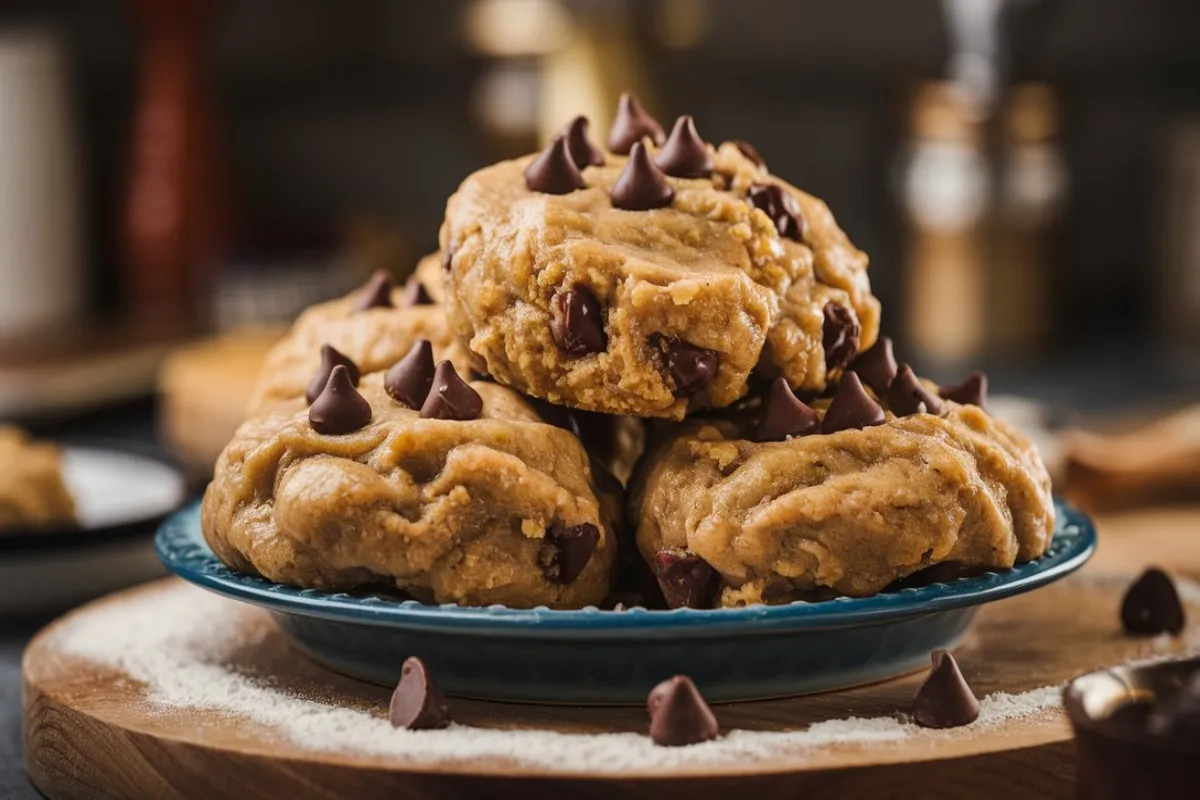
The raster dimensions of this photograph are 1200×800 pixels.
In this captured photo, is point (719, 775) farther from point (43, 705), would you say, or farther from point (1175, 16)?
point (1175, 16)

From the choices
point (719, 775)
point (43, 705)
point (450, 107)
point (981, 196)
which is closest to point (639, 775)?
point (719, 775)

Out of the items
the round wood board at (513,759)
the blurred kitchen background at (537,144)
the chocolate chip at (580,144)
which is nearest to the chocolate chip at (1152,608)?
the round wood board at (513,759)

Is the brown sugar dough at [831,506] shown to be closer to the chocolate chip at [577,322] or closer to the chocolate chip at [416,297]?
the chocolate chip at [577,322]

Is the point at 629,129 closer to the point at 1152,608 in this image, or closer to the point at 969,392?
the point at 969,392

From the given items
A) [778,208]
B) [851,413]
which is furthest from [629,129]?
[851,413]

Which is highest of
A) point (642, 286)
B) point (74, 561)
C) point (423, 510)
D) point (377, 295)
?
point (642, 286)
